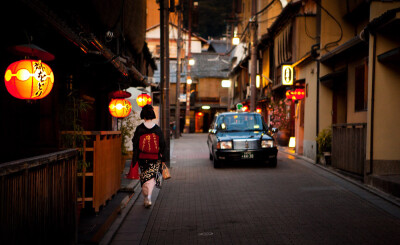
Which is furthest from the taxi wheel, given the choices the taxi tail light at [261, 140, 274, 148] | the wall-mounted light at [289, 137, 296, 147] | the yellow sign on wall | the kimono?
the wall-mounted light at [289, 137, 296, 147]

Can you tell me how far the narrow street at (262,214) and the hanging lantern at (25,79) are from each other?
2.52 m

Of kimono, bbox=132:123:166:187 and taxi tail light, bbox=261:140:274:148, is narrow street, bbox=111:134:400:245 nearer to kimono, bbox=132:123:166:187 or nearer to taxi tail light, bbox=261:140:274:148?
kimono, bbox=132:123:166:187

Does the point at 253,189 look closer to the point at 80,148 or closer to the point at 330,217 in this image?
the point at 330,217

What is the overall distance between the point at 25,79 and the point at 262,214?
475 centimetres

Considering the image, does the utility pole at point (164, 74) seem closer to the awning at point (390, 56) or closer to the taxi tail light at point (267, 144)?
the taxi tail light at point (267, 144)

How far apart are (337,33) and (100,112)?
1015 centimetres

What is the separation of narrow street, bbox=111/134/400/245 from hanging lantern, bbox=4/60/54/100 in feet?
8.26

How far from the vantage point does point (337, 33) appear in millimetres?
15906

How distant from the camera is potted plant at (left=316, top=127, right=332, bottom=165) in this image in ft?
46.1

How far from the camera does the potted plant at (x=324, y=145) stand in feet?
46.1

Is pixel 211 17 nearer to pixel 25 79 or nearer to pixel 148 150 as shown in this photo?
pixel 148 150

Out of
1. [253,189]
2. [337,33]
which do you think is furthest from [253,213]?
[337,33]

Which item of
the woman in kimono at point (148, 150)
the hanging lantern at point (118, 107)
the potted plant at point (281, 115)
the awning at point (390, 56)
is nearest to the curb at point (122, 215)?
the woman in kimono at point (148, 150)

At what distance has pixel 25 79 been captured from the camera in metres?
5.31
